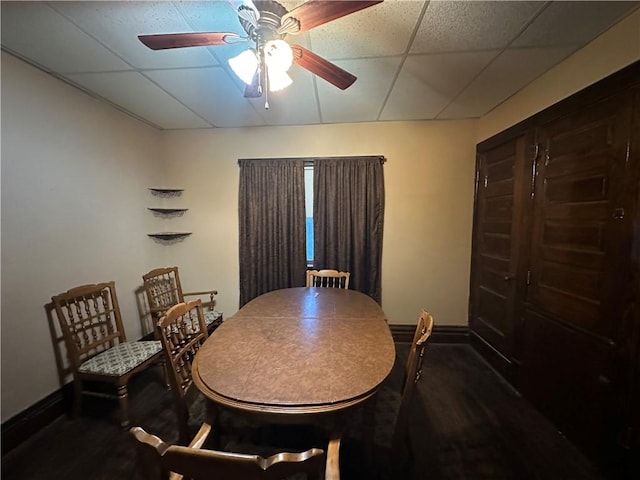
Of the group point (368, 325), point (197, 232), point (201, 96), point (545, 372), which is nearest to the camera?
point (368, 325)

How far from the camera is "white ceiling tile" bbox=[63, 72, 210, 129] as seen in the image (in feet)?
6.93

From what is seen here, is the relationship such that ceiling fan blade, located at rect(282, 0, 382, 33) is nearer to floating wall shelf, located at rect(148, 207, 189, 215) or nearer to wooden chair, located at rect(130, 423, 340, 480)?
wooden chair, located at rect(130, 423, 340, 480)

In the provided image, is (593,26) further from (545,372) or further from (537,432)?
(537,432)

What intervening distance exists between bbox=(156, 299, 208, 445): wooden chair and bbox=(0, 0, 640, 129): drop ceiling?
5.06ft

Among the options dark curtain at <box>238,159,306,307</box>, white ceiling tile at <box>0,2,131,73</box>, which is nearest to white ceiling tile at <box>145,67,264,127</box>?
white ceiling tile at <box>0,2,131,73</box>

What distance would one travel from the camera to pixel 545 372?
6.48 feet

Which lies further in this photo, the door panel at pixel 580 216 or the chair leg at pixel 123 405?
the chair leg at pixel 123 405

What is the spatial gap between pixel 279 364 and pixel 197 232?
8.43 feet

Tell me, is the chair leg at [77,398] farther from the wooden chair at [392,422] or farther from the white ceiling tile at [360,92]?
the white ceiling tile at [360,92]

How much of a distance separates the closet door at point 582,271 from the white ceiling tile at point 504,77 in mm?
436

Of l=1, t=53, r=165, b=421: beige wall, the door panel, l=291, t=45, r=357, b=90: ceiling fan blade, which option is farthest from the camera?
l=1, t=53, r=165, b=421: beige wall

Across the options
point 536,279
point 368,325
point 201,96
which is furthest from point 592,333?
point 201,96

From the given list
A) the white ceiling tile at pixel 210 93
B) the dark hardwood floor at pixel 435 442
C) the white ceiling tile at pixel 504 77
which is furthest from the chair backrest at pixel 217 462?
the white ceiling tile at pixel 504 77

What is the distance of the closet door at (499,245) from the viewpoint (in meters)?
2.30
